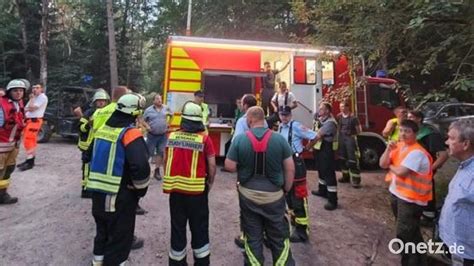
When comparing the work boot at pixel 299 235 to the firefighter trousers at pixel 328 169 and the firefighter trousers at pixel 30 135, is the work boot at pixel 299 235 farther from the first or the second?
the firefighter trousers at pixel 30 135

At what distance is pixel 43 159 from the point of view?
9.26 m

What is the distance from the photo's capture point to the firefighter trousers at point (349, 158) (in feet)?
25.9

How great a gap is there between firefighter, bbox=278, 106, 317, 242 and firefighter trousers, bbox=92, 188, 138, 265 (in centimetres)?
220

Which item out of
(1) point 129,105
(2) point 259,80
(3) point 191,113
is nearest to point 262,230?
(3) point 191,113

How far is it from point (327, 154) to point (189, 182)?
10.9 ft

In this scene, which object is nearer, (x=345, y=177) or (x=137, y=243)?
(x=137, y=243)

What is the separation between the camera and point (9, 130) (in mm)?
5922

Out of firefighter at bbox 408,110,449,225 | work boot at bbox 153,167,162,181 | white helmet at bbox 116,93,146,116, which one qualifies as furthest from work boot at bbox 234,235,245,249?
work boot at bbox 153,167,162,181

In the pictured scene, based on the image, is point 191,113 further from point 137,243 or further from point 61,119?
point 61,119

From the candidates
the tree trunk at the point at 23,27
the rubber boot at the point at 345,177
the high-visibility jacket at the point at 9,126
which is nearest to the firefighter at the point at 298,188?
the rubber boot at the point at 345,177

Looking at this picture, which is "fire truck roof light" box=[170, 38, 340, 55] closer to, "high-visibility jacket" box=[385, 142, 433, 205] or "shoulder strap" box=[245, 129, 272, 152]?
"high-visibility jacket" box=[385, 142, 433, 205]

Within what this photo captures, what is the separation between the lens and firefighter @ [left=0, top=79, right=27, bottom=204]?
5.83m

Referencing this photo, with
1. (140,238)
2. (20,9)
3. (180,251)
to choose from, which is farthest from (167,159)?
(20,9)

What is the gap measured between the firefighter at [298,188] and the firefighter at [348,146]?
9.63 feet
